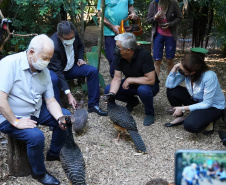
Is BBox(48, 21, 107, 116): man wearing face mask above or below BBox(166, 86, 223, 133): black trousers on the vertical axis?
above

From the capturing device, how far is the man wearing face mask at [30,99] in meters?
2.83

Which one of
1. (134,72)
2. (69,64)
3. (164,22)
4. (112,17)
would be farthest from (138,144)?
(164,22)

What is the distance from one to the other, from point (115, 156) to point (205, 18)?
562 centimetres

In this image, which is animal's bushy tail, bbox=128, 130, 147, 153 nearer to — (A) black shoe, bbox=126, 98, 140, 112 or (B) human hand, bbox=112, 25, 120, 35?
(A) black shoe, bbox=126, 98, 140, 112

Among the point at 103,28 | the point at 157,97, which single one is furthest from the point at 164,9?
the point at 157,97

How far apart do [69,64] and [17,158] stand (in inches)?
73.1

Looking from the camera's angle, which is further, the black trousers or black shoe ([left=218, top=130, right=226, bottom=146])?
the black trousers

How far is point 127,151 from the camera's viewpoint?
12.6ft

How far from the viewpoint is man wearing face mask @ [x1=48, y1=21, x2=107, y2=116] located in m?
4.25

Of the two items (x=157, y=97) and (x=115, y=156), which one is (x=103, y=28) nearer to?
(x=157, y=97)

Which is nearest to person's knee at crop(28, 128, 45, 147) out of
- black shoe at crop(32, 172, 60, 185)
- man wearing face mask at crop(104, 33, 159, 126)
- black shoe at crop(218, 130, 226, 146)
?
black shoe at crop(32, 172, 60, 185)

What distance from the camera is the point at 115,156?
375 centimetres

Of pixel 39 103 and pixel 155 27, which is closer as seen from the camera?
pixel 39 103

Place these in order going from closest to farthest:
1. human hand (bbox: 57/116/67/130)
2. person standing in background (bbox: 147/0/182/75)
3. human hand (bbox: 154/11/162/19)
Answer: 1. human hand (bbox: 57/116/67/130)
2. human hand (bbox: 154/11/162/19)
3. person standing in background (bbox: 147/0/182/75)
